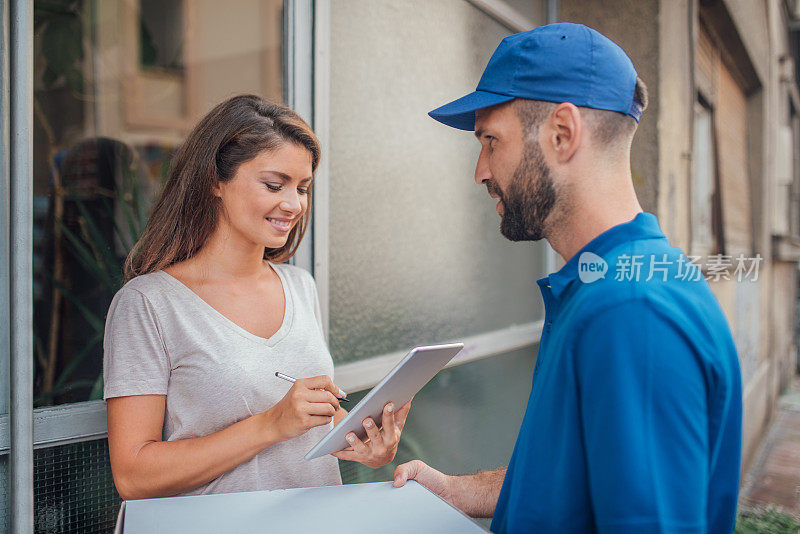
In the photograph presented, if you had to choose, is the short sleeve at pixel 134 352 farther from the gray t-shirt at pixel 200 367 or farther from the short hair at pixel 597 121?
the short hair at pixel 597 121

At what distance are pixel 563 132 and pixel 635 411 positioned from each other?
52cm

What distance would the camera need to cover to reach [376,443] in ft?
4.30

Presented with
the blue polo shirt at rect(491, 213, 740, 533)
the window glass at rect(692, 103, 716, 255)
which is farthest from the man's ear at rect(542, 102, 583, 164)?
the window glass at rect(692, 103, 716, 255)

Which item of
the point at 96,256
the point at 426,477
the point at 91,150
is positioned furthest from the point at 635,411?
the point at 91,150

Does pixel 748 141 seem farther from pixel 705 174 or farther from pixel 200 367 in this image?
pixel 200 367

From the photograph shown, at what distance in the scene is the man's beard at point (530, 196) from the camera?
1116 millimetres

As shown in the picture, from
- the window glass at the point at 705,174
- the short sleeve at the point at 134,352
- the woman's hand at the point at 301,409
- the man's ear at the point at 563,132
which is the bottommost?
the woman's hand at the point at 301,409

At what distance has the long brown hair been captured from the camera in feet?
4.75

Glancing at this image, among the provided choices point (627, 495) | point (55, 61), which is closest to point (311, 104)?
point (55, 61)

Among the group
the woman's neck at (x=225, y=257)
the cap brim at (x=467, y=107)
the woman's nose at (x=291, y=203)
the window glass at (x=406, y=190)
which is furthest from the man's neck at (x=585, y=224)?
the window glass at (x=406, y=190)

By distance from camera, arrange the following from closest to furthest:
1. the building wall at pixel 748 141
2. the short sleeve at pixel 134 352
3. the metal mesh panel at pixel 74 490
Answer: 1. the short sleeve at pixel 134 352
2. the metal mesh panel at pixel 74 490
3. the building wall at pixel 748 141

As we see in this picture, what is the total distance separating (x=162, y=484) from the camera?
1229 millimetres

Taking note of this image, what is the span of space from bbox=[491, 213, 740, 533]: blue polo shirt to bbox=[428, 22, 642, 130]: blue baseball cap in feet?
0.93

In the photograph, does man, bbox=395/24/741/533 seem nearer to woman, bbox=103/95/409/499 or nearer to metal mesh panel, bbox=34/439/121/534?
woman, bbox=103/95/409/499
